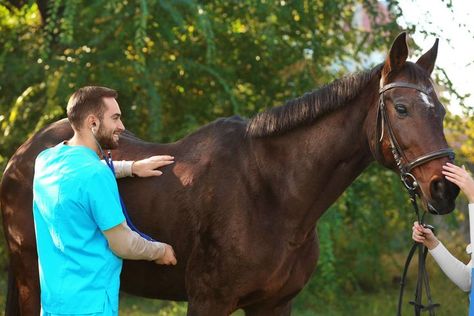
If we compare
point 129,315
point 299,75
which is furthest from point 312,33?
point 129,315

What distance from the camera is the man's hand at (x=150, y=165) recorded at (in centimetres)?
392

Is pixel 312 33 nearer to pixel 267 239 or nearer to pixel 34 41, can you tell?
pixel 34 41

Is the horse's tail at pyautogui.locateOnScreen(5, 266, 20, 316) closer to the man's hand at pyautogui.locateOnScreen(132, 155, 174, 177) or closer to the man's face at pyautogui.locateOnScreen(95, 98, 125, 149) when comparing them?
the man's hand at pyautogui.locateOnScreen(132, 155, 174, 177)

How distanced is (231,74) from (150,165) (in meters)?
3.39

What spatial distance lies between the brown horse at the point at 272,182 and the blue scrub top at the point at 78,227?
2.41 ft

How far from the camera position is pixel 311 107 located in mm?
3701

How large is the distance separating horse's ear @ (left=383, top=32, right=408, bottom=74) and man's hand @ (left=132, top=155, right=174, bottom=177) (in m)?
1.24

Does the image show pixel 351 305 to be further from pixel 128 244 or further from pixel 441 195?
pixel 128 244

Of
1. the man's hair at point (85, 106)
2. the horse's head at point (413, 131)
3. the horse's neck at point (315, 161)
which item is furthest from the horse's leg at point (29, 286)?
the horse's head at point (413, 131)

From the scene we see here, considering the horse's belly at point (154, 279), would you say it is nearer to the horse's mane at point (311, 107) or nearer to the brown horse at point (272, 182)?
the brown horse at point (272, 182)

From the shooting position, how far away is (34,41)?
726 cm

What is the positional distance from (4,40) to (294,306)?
13.0 feet

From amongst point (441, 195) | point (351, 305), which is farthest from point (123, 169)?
point (351, 305)

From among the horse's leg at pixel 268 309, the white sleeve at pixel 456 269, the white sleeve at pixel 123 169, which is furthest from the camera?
the white sleeve at pixel 123 169
